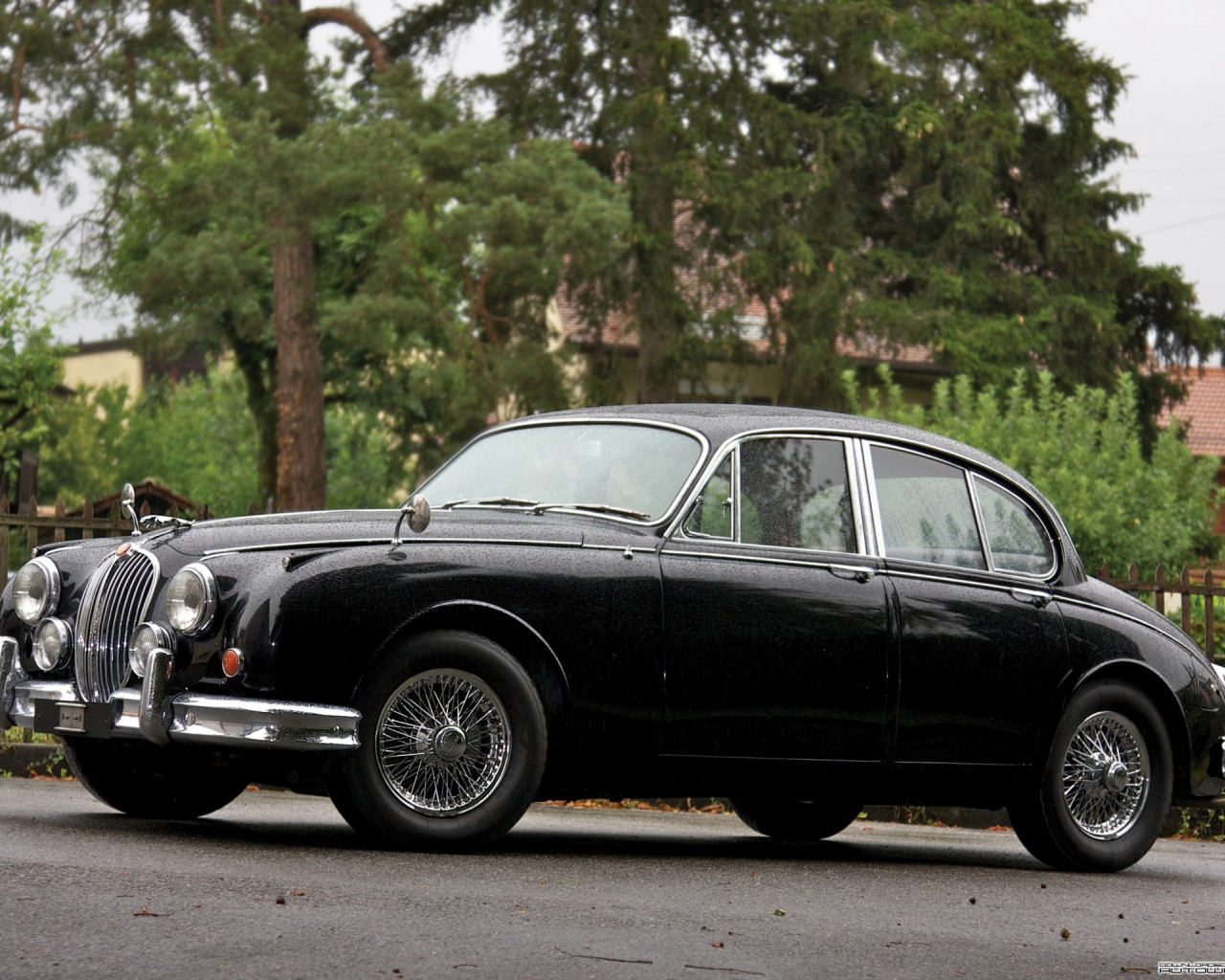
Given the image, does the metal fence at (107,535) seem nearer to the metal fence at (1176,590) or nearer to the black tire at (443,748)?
the metal fence at (1176,590)

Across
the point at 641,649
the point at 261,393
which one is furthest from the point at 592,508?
the point at 261,393

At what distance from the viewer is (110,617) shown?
714 centimetres

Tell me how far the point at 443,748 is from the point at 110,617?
137 centimetres

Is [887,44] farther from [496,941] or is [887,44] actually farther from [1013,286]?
[496,941]

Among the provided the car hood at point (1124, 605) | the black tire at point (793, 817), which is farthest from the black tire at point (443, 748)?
the car hood at point (1124, 605)

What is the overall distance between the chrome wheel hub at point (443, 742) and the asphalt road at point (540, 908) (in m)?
0.22

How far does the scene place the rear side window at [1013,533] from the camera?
27.8 ft

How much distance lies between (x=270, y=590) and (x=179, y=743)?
598 millimetres

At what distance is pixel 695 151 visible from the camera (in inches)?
1163

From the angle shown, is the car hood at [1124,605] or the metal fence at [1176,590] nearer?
the car hood at [1124,605]

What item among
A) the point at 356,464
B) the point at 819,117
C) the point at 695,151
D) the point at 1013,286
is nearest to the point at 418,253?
the point at 695,151

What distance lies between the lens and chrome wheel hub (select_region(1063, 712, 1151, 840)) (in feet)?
27.2

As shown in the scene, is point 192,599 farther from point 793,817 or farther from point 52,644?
point 793,817

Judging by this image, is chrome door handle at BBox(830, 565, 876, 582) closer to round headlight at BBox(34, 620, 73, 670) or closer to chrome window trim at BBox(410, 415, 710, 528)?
chrome window trim at BBox(410, 415, 710, 528)
